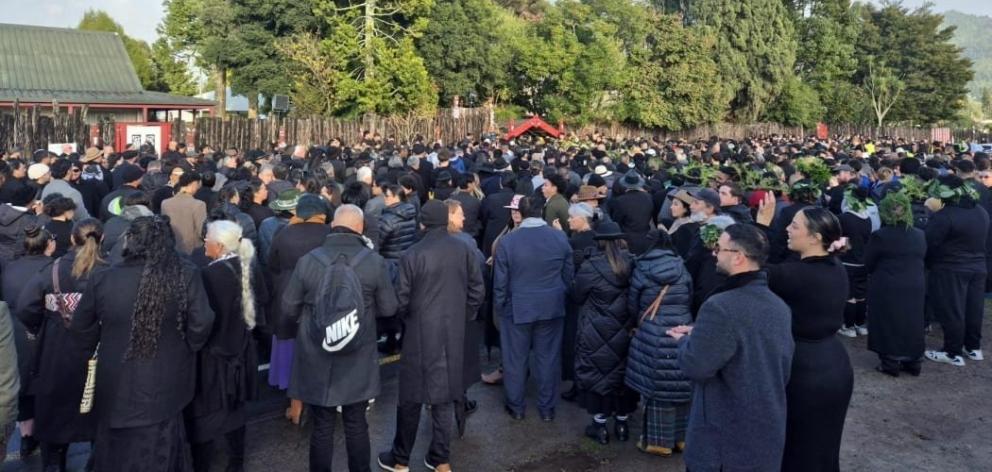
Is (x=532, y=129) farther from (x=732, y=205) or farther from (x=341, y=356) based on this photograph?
(x=341, y=356)

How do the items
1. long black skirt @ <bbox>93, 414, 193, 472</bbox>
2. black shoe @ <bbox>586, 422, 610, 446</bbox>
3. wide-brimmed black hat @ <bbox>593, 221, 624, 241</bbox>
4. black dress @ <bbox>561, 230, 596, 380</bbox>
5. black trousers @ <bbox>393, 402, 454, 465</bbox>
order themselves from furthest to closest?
black dress @ <bbox>561, 230, 596, 380</bbox> → black shoe @ <bbox>586, 422, 610, 446</bbox> → wide-brimmed black hat @ <bbox>593, 221, 624, 241</bbox> → black trousers @ <bbox>393, 402, 454, 465</bbox> → long black skirt @ <bbox>93, 414, 193, 472</bbox>

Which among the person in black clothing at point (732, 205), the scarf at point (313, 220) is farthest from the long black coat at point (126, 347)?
the person in black clothing at point (732, 205)

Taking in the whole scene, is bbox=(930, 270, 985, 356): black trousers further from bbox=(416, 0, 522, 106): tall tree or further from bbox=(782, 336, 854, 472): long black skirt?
bbox=(416, 0, 522, 106): tall tree

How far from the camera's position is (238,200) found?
7902 millimetres

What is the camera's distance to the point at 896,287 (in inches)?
303

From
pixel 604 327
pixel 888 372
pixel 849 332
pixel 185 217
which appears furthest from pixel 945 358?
pixel 185 217

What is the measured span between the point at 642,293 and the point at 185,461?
10.7 feet

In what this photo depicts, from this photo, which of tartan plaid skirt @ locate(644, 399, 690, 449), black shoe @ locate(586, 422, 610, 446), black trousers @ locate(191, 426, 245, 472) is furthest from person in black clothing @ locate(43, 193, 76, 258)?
tartan plaid skirt @ locate(644, 399, 690, 449)

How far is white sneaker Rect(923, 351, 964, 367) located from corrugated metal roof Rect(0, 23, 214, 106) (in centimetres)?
3134

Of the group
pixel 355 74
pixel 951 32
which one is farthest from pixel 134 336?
pixel 951 32

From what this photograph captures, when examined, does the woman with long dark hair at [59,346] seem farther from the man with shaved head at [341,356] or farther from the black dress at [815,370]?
the black dress at [815,370]

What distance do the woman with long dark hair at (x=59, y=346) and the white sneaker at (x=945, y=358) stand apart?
8.19m

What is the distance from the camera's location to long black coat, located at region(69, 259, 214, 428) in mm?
4188

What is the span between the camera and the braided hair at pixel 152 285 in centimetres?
416
